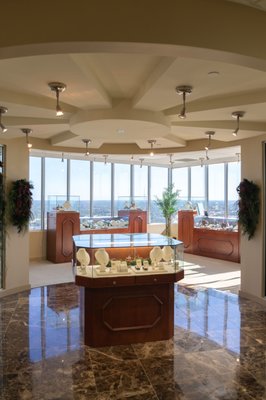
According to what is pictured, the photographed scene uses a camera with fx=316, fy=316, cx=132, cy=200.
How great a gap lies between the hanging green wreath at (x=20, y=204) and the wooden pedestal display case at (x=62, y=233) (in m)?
2.60

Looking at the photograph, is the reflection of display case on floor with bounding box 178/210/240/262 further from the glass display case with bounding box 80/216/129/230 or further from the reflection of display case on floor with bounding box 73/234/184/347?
the reflection of display case on floor with bounding box 73/234/184/347

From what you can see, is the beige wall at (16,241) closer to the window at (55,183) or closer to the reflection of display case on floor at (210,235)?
the window at (55,183)

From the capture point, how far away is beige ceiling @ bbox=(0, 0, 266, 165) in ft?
9.20

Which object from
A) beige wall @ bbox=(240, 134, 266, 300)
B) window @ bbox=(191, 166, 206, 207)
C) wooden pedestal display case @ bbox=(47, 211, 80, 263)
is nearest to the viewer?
beige wall @ bbox=(240, 134, 266, 300)

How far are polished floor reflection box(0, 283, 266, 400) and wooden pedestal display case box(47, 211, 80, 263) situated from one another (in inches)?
142

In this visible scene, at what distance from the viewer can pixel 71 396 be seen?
286cm

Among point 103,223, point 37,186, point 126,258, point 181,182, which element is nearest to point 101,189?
point 103,223

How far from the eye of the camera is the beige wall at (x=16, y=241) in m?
5.94

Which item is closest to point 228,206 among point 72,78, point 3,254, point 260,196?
point 260,196

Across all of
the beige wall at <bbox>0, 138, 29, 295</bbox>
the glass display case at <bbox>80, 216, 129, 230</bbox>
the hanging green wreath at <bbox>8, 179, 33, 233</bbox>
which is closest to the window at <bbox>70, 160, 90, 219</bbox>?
the glass display case at <bbox>80, 216, 129, 230</bbox>

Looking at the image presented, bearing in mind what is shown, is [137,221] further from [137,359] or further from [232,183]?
[137,359]

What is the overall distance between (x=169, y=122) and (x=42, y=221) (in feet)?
20.6

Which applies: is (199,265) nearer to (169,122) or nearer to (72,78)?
(169,122)

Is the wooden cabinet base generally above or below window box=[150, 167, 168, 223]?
below
